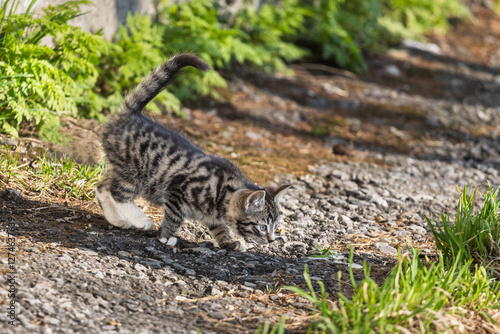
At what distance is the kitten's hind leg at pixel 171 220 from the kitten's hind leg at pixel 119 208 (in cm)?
24

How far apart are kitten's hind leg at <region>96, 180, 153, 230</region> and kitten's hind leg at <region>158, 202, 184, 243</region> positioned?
24 cm

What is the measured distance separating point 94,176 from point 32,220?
917 mm

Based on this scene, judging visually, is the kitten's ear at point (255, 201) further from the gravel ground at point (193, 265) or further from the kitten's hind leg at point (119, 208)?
the kitten's hind leg at point (119, 208)

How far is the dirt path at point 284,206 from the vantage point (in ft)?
10.9

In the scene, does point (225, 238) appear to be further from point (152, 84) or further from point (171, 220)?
point (152, 84)

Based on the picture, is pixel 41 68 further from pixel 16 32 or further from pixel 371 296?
pixel 371 296

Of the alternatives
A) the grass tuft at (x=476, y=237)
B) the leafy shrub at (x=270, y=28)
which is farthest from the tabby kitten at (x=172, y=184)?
the leafy shrub at (x=270, y=28)

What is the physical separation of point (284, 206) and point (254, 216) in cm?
96

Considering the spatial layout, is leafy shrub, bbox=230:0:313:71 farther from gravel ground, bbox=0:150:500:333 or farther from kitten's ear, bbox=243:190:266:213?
kitten's ear, bbox=243:190:266:213

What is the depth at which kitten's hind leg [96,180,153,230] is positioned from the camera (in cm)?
450

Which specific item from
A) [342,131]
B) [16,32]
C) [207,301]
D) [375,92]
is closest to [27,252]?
[207,301]

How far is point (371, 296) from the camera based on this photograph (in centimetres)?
302

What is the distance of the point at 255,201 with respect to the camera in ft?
14.6

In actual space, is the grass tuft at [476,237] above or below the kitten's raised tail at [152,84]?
below
